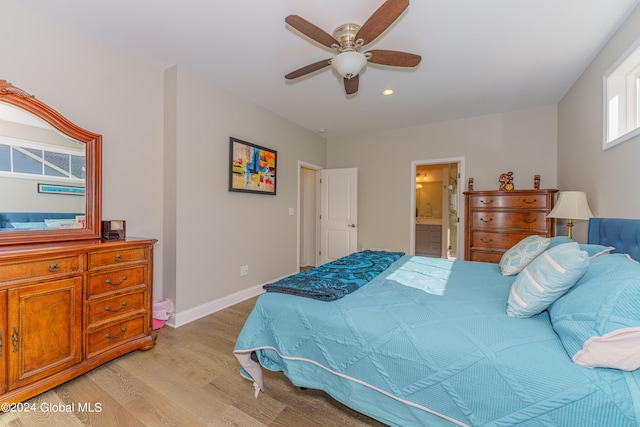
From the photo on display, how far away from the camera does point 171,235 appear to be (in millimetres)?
2717

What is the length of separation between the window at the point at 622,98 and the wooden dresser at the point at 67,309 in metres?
3.87

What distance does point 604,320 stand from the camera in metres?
0.96

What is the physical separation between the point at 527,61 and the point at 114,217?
412cm

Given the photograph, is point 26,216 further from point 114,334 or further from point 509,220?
point 509,220

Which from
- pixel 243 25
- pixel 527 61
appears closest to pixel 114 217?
pixel 243 25

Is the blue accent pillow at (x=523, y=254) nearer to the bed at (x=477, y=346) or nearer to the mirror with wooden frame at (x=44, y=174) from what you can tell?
the bed at (x=477, y=346)

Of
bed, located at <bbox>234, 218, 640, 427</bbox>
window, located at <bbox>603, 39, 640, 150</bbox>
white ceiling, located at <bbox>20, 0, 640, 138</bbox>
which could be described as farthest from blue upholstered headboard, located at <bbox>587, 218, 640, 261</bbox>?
white ceiling, located at <bbox>20, 0, 640, 138</bbox>

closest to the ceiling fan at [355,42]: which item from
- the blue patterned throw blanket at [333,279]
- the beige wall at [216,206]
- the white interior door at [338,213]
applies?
the beige wall at [216,206]

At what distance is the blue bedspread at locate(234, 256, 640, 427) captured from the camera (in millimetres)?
934

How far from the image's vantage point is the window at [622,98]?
6.49 feet

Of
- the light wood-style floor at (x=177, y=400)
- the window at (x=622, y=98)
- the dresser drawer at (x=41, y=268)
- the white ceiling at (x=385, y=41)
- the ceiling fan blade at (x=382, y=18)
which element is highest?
the white ceiling at (x=385, y=41)

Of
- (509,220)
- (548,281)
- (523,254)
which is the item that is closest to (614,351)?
(548,281)

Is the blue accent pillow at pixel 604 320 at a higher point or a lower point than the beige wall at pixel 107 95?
lower

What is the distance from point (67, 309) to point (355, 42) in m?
2.65
